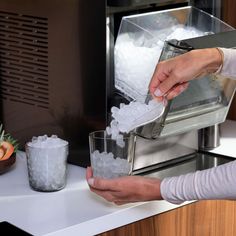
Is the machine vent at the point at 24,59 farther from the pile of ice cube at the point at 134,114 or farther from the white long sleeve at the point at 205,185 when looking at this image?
the white long sleeve at the point at 205,185

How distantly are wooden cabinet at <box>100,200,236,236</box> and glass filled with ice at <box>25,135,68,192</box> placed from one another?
177 millimetres

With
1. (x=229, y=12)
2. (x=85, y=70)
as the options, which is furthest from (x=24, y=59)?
(x=229, y=12)

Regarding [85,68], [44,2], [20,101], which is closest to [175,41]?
[85,68]

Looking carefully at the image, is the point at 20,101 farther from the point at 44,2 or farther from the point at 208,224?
the point at 208,224

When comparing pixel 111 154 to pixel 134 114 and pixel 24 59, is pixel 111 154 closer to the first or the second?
pixel 134 114

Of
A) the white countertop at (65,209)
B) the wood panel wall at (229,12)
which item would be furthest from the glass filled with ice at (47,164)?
the wood panel wall at (229,12)

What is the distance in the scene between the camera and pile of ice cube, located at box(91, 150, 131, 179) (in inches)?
54.9

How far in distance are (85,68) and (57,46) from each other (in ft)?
0.30

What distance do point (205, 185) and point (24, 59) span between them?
62 cm

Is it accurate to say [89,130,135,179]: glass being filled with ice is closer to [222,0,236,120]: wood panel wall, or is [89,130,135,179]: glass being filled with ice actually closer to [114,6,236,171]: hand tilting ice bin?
[114,6,236,171]: hand tilting ice bin

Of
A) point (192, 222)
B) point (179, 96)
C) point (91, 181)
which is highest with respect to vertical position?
point (179, 96)

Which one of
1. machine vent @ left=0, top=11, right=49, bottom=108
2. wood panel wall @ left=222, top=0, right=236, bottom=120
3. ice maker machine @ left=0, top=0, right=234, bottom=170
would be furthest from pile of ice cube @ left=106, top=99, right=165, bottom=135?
wood panel wall @ left=222, top=0, right=236, bottom=120

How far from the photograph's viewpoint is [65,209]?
1.34 m

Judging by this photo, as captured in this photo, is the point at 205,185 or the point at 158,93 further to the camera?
the point at 158,93
